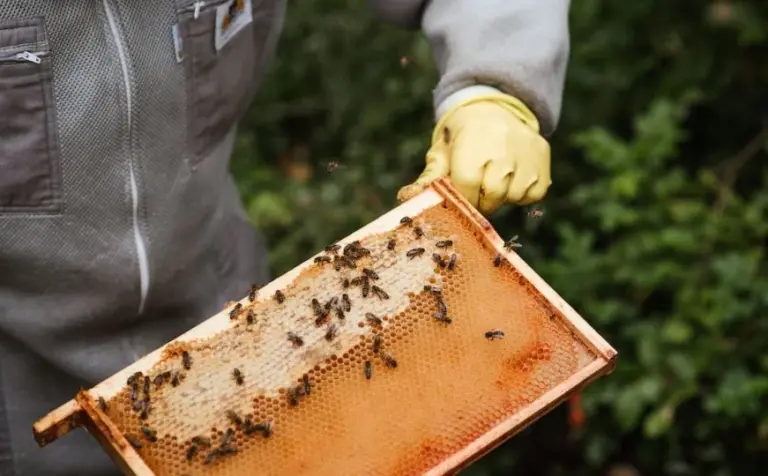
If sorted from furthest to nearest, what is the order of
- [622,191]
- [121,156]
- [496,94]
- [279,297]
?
[622,191] → [496,94] → [121,156] → [279,297]

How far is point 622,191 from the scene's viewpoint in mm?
4105

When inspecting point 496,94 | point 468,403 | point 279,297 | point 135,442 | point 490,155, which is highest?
point 496,94

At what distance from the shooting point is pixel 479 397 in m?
2.29

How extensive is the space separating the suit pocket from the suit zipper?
15cm

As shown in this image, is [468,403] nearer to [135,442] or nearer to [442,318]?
[442,318]

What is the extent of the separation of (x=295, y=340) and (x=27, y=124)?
0.75 metres

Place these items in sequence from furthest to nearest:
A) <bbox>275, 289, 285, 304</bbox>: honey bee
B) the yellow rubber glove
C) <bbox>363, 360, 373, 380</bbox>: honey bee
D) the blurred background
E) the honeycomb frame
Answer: the blurred background
the yellow rubber glove
<bbox>275, 289, 285, 304</bbox>: honey bee
<bbox>363, 360, 373, 380</bbox>: honey bee
the honeycomb frame

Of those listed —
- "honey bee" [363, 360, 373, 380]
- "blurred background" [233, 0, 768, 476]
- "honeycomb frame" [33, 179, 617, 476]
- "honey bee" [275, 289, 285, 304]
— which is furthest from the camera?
"blurred background" [233, 0, 768, 476]

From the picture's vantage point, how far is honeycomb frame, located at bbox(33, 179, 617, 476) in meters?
2.18

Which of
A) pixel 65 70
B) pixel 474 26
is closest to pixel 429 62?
pixel 474 26

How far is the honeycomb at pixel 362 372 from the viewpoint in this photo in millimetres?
→ 2217

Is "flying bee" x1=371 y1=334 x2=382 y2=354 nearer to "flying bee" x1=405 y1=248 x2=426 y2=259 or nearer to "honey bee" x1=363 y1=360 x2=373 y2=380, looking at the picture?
"honey bee" x1=363 y1=360 x2=373 y2=380

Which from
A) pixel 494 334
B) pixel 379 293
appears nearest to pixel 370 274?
pixel 379 293

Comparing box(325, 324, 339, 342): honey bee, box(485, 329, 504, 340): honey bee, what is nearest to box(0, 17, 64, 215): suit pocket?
box(325, 324, 339, 342): honey bee
